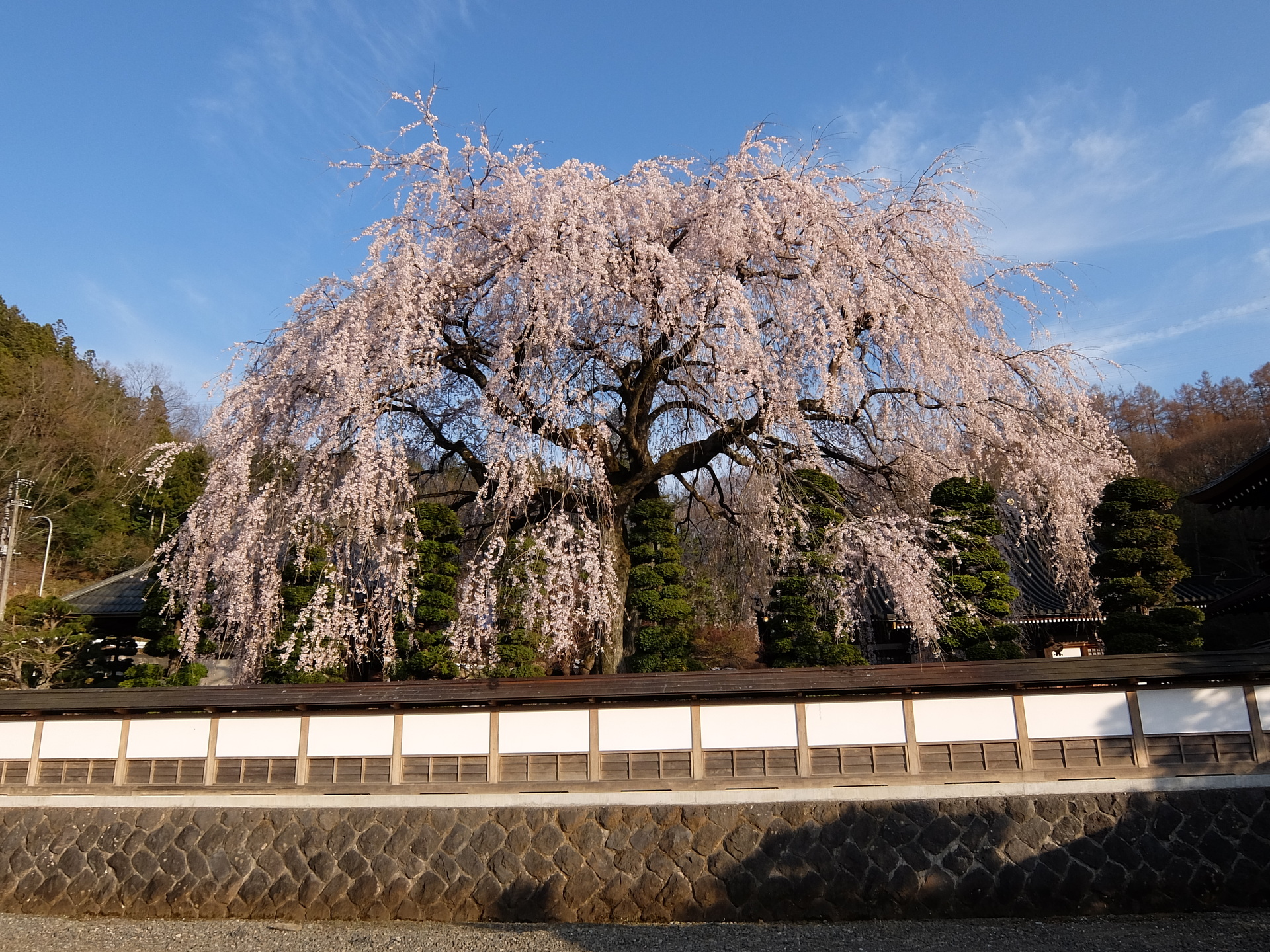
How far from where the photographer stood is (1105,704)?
7859mm

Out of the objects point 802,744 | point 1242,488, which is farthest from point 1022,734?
point 1242,488

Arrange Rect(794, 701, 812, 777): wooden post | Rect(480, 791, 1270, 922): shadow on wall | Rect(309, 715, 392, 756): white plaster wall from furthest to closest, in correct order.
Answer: Rect(309, 715, 392, 756): white plaster wall, Rect(794, 701, 812, 777): wooden post, Rect(480, 791, 1270, 922): shadow on wall

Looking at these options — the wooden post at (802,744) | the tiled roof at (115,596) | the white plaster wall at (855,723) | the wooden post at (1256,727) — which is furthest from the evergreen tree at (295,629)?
the wooden post at (1256,727)

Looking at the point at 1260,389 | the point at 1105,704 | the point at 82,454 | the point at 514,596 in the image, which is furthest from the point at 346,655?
the point at 1260,389

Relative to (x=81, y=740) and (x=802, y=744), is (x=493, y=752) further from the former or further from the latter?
(x=81, y=740)

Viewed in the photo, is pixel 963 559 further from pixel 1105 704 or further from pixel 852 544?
pixel 1105 704

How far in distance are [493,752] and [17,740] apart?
17.7ft

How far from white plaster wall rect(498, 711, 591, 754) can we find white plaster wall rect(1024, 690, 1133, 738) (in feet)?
13.7

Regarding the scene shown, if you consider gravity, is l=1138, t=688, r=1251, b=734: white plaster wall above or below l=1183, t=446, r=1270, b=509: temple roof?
below

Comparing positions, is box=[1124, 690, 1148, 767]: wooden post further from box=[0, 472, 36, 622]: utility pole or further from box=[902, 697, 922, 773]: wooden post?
box=[0, 472, 36, 622]: utility pole

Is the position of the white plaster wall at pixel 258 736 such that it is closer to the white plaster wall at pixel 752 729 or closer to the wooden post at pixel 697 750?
the wooden post at pixel 697 750

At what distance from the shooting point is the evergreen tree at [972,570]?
9.81 m

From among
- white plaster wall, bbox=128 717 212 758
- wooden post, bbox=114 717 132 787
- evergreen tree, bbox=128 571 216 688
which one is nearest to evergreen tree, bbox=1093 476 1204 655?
white plaster wall, bbox=128 717 212 758

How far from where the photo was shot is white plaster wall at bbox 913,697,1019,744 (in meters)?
Answer: 7.89
